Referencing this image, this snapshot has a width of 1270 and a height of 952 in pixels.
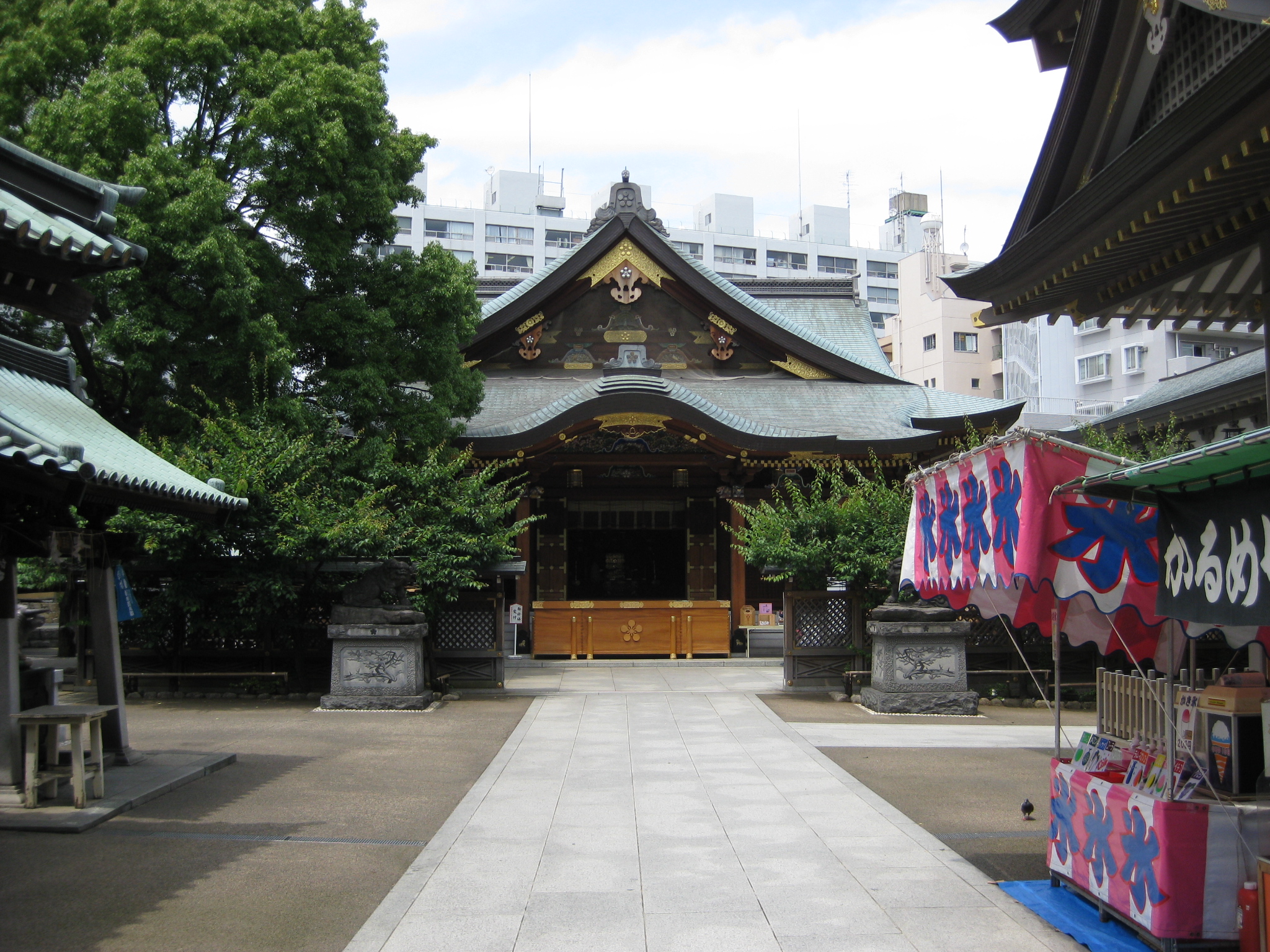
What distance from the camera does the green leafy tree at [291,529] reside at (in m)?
13.5

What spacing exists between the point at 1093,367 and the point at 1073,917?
137ft

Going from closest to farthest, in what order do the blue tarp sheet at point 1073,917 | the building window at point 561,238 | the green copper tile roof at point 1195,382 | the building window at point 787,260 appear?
the blue tarp sheet at point 1073,917 < the green copper tile roof at point 1195,382 < the building window at point 561,238 < the building window at point 787,260

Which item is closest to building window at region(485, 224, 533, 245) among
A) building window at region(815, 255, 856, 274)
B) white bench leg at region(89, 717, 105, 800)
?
building window at region(815, 255, 856, 274)

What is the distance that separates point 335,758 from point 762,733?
4740 mm

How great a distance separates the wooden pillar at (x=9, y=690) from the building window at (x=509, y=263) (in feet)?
202

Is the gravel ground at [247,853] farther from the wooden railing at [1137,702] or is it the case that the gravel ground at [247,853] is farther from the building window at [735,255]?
the building window at [735,255]

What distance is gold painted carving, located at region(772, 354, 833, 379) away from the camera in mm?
23500

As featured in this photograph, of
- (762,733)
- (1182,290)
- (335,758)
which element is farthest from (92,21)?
(1182,290)

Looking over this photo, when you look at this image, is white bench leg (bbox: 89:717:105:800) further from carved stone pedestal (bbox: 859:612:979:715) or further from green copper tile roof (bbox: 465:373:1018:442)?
green copper tile roof (bbox: 465:373:1018:442)

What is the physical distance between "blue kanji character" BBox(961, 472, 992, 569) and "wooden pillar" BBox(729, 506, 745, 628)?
1521 centimetres

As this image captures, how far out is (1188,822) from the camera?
4.80 meters

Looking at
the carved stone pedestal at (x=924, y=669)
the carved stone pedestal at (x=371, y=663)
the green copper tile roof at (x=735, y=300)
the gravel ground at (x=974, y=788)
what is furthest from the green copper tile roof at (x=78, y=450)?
the green copper tile roof at (x=735, y=300)

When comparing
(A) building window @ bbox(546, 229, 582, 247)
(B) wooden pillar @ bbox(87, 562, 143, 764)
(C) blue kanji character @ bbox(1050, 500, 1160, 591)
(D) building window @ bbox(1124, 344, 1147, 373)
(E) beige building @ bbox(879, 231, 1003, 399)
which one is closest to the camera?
(C) blue kanji character @ bbox(1050, 500, 1160, 591)

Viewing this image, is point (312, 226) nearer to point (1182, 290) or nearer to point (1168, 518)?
point (1182, 290)
